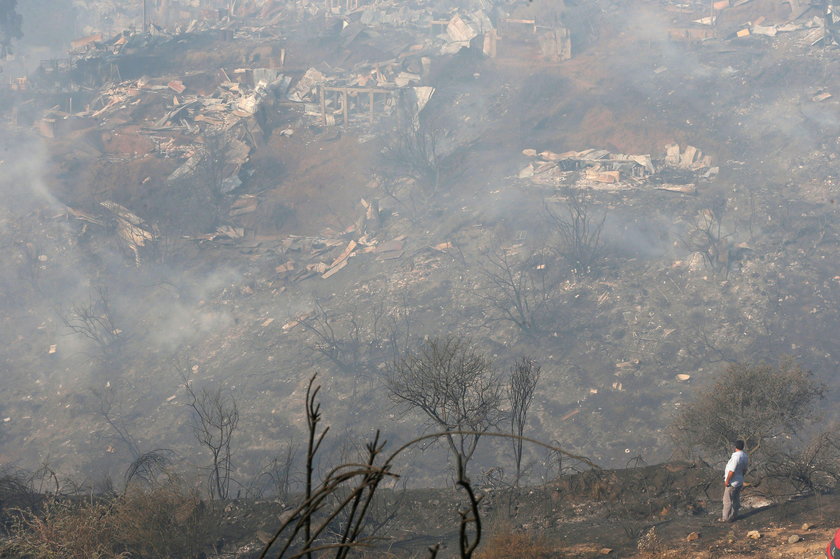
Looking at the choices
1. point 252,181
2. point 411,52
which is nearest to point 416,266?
point 252,181

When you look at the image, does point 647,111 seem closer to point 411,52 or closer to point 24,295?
point 411,52

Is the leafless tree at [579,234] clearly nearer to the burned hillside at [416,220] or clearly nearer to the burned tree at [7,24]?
the burned hillside at [416,220]

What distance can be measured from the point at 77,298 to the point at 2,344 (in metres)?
2.63

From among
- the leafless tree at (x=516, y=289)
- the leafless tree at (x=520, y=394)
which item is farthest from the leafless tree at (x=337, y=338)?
the leafless tree at (x=520, y=394)

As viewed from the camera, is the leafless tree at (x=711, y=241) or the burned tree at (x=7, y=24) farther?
the burned tree at (x=7, y=24)

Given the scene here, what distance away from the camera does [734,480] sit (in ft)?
23.2

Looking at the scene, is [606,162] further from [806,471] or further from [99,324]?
[99,324]

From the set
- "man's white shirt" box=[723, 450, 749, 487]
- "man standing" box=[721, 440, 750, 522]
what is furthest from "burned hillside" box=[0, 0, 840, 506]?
"man's white shirt" box=[723, 450, 749, 487]

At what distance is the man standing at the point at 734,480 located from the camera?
7.06 meters

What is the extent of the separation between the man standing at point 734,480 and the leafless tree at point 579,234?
Answer: 10680 millimetres

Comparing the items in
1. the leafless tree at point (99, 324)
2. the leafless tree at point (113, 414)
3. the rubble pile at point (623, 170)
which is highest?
the rubble pile at point (623, 170)

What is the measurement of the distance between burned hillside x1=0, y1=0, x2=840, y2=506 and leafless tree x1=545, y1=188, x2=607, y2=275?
0.10 m

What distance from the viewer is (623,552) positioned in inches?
269

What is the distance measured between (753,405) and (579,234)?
9965mm
